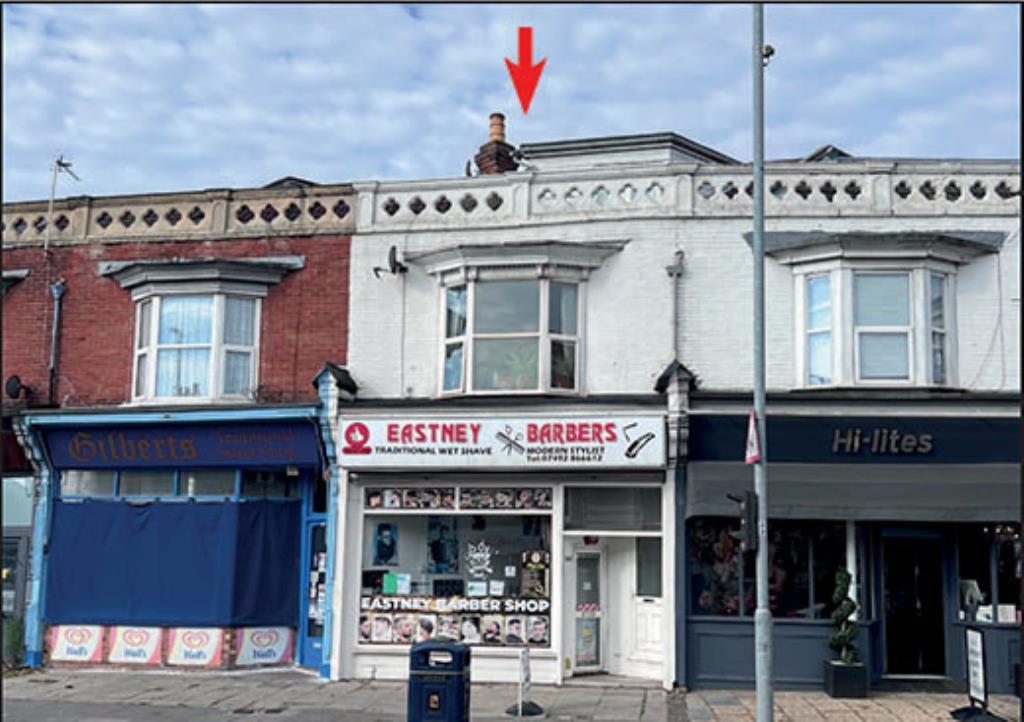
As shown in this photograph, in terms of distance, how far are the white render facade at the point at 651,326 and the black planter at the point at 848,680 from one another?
1.85 metres

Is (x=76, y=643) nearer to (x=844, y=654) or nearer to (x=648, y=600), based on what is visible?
(x=648, y=600)

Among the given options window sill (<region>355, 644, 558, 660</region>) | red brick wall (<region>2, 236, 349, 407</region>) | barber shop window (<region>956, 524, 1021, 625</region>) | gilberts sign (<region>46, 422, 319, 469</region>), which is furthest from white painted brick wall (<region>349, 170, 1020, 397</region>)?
window sill (<region>355, 644, 558, 660</region>)

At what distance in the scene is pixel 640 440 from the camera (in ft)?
49.0

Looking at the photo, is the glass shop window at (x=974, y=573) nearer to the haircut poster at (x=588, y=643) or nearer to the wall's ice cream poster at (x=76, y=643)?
the haircut poster at (x=588, y=643)

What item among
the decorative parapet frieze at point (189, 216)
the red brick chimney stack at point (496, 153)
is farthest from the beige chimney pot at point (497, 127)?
the decorative parapet frieze at point (189, 216)

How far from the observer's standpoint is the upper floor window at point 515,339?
52.0ft

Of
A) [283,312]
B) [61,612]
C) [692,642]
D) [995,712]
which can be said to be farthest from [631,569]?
[61,612]

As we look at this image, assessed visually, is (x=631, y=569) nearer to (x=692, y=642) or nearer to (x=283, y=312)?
(x=692, y=642)

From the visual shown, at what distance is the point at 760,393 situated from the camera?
1228cm

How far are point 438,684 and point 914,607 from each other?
7.71 metres

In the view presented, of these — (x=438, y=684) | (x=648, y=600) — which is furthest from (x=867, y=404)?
(x=438, y=684)

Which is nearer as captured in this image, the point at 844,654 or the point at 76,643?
the point at 844,654

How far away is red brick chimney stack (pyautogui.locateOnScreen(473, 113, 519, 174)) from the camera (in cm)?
1830

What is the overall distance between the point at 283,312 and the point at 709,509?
24.0 feet
